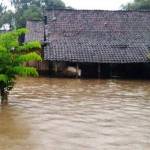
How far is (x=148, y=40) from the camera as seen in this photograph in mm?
25156

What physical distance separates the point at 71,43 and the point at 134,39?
411 centimetres

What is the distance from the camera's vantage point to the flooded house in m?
22.8

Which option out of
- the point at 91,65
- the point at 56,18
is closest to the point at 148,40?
the point at 91,65

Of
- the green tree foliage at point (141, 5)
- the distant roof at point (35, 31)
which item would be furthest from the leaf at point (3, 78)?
the green tree foliage at point (141, 5)

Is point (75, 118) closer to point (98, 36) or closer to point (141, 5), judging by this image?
point (98, 36)

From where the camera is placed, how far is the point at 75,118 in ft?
37.5

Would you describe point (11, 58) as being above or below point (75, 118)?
above

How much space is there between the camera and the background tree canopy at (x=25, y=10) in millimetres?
43344

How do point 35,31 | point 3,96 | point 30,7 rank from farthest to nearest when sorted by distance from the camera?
point 30,7
point 35,31
point 3,96

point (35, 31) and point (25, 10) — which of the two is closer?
point (35, 31)

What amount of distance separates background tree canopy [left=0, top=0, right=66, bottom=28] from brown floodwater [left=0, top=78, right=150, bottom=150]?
25.9 metres

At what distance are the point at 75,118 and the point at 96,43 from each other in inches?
519

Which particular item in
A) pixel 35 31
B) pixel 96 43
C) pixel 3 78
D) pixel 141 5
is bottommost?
pixel 3 78

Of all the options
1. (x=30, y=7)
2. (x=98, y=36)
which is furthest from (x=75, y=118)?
(x=30, y=7)
